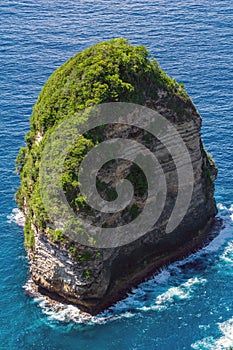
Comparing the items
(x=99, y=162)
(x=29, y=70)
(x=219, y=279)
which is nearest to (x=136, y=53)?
(x=99, y=162)

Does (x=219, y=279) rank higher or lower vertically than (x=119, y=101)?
lower

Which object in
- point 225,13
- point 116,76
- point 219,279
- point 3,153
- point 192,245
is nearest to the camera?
point 116,76

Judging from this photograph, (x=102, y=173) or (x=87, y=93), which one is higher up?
(x=87, y=93)

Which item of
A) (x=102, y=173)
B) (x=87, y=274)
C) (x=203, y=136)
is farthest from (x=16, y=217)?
(x=203, y=136)

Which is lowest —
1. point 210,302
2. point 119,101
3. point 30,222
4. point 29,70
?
point 210,302

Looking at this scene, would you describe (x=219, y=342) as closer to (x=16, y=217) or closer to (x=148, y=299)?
(x=148, y=299)

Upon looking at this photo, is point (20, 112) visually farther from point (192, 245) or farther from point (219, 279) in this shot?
point (219, 279)

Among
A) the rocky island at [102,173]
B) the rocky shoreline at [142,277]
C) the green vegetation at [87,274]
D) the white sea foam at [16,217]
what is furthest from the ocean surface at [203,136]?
the green vegetation at [87,274]
